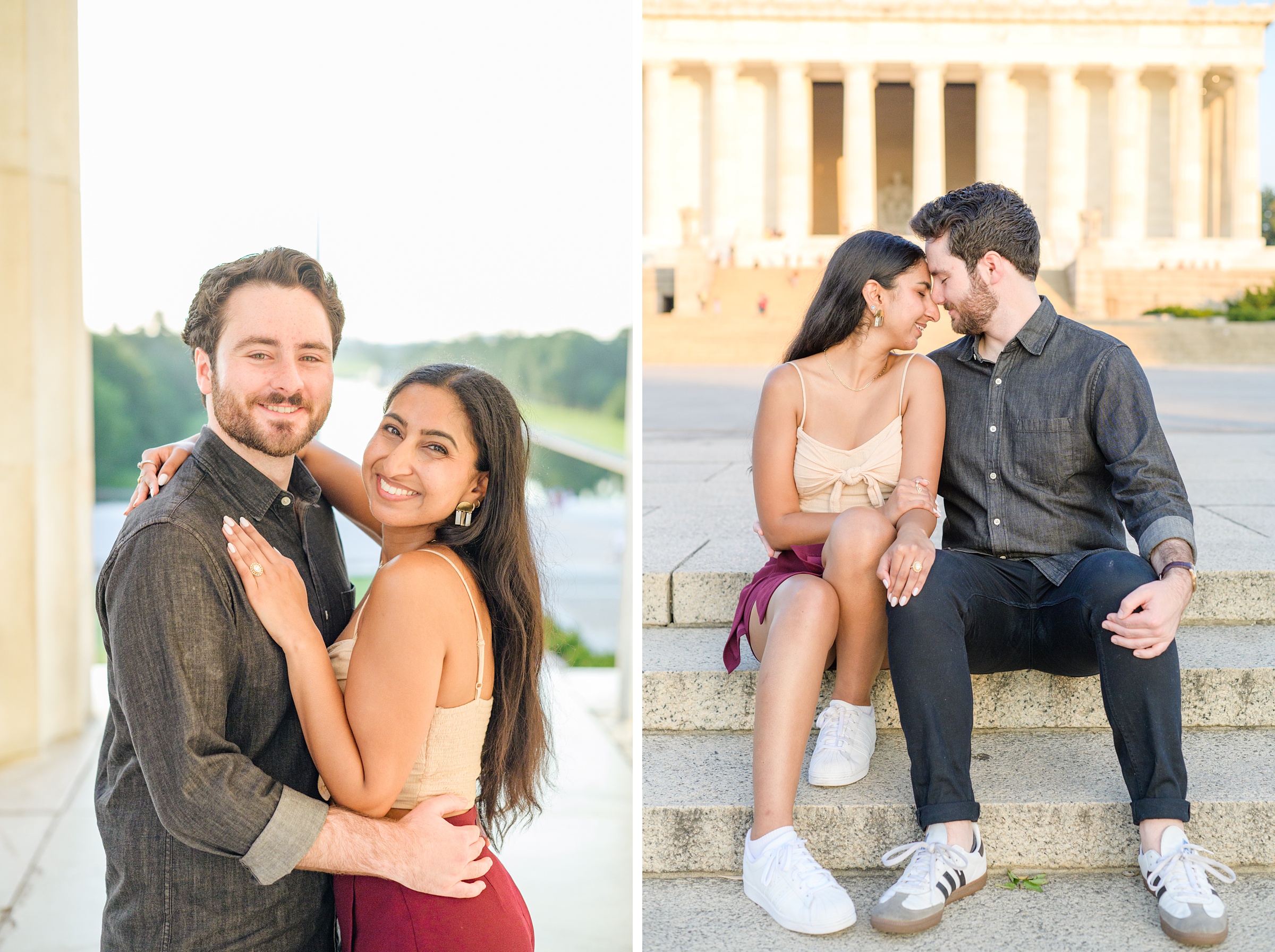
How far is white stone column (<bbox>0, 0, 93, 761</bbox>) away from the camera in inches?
222

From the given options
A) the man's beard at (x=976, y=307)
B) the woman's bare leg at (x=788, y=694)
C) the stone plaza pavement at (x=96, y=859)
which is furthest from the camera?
the stone plaza pavement at (x=96, y=859)

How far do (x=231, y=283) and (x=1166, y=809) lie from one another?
2457 millimetres

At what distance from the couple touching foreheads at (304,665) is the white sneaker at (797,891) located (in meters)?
0.81

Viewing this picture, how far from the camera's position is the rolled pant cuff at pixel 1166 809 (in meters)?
2.63

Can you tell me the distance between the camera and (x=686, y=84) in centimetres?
4088

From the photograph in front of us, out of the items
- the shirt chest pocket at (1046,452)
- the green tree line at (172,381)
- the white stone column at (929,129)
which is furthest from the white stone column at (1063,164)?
the shirt chest pocket at (1046,452)

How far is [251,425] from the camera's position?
76.9 inches

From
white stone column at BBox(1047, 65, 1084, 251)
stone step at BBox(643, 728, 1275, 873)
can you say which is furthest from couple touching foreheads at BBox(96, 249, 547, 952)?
white stone column at BBox(1047, 65, 1084, 251)

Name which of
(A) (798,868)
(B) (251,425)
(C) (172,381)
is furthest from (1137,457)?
(C) (172,381)

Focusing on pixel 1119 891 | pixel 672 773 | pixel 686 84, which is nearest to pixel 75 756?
pixel 672 773

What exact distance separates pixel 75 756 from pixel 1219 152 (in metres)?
46.7

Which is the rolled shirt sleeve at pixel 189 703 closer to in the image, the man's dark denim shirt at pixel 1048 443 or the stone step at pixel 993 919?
the stone step at pixel 993 919

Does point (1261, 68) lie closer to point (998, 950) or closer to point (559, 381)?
point (559, 381)

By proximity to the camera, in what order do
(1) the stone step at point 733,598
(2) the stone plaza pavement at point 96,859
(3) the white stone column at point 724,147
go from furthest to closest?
(3) the white stone column at point 724,147
(2) the stone plaza pavement at point 96,859
(1) the stone step at point 733,598
